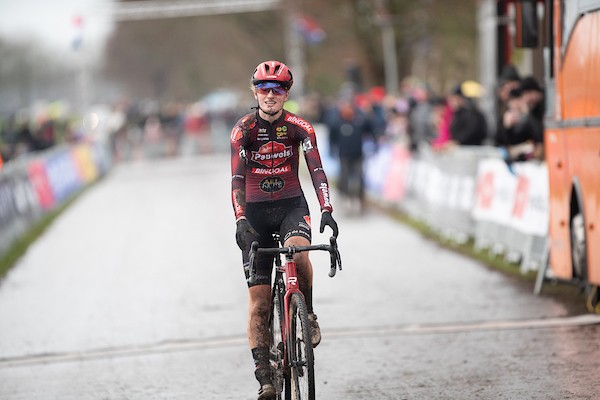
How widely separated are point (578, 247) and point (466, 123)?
25.5 ft

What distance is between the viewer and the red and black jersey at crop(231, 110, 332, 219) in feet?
24.5

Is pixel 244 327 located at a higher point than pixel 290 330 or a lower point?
lower

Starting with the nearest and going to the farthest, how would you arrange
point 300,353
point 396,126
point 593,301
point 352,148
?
1. point 300,353
2. point 593,301
3. point 352,148
4. point 396,126

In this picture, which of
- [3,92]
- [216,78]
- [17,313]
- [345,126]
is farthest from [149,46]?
[17,313]

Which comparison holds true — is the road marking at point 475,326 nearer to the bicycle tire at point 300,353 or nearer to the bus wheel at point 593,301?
the bus wheel at point 593,301

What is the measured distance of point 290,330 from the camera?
709 cm

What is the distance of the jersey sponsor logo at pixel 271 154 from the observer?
298 inches

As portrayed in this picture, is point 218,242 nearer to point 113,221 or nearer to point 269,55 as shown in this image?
point 113,221

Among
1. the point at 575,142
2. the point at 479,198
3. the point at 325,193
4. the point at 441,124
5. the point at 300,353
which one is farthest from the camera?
the point at 441,124

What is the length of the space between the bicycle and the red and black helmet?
904mm

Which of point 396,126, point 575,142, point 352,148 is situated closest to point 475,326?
point 575,142

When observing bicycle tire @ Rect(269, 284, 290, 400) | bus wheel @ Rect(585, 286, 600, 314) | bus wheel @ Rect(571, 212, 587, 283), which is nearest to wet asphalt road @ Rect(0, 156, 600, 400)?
bus wheel @ Rect(585, 286, 600, 314)

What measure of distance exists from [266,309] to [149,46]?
8996 centimetres

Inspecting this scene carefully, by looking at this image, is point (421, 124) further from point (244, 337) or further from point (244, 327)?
point (244, 337)
